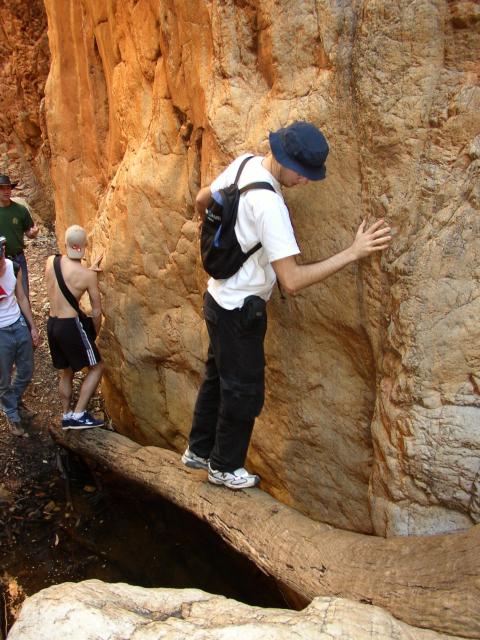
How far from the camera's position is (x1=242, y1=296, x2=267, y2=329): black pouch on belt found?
332cm

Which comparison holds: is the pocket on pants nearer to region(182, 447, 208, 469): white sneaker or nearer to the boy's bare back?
region(182, 447, 208, 469): white sneaker

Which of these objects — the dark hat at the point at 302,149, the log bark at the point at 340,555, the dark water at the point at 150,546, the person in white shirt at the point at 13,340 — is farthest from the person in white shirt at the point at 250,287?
the person in white shirt at the point at 13,340

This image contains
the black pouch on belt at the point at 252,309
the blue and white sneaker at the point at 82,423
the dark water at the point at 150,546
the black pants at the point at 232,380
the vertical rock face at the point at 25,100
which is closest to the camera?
the black pouch on belt at the point at 252,309

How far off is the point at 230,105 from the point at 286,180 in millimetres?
910

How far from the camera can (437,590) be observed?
8.95 ft

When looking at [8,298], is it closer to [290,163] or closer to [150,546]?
[150,546]

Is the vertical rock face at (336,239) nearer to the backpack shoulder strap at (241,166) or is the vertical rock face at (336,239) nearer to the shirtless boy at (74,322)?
the shirtless boy at (74,322)

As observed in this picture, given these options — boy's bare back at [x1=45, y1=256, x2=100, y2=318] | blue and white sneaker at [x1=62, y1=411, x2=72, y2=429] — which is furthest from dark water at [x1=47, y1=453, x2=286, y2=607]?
boy's bare back at [x1=45, y1=256, x2=100, y2=318]

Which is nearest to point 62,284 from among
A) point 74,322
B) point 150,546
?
Result: point 74,322

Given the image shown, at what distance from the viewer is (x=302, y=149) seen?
2.91 metres

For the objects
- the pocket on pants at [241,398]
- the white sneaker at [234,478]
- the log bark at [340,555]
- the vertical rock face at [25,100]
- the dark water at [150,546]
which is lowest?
the dark water at [150,546]

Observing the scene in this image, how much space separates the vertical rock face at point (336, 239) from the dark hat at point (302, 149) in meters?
0.35

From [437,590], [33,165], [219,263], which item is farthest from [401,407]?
[33,165]

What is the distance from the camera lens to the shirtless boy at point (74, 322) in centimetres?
488
